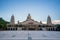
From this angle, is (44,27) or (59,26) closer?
(59,26)

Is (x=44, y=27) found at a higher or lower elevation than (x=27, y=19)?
lower

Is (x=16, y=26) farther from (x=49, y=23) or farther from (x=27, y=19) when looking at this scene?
(x=49, y=23)

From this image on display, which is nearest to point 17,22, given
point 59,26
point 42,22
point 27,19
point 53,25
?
point 27,19

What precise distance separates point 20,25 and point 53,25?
7852 mm

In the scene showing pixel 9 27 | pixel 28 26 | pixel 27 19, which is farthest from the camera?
pixel 27 19

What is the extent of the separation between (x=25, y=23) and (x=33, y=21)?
218 centimetres

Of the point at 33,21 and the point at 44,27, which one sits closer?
the point at 44,27

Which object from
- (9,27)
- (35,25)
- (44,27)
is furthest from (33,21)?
(9,27)

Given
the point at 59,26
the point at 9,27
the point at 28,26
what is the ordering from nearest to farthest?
the point at 59,26 → the point at 9,27 → the point at 28,26

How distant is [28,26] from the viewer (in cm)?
Answer: 3003

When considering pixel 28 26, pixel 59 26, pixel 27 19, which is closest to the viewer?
pixel 59 26

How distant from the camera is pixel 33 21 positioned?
Answer: 3133 cm

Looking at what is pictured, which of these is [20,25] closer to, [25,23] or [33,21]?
[25,23]

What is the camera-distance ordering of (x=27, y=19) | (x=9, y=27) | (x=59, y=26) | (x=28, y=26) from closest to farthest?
(x=59, y=26)
(x=9, y=27)
(x=28, y=26)
(x=27, y=19)
